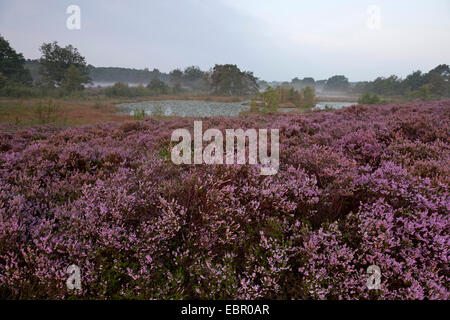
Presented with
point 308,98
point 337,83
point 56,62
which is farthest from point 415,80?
point 56,62

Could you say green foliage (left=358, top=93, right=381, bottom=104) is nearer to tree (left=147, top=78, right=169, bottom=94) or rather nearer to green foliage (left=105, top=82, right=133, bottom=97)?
green foliage (left=105, top=82, right=133, bottom=97)

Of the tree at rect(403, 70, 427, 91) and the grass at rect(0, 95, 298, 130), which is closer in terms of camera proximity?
the grass at rect(0, 95, 298, 130)

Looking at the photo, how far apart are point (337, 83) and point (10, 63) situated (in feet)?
634

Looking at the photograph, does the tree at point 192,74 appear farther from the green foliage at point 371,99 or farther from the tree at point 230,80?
the green foliage at point 371,99

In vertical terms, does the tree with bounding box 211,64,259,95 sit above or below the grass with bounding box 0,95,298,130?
above

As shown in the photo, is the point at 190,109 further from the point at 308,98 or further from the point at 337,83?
the point at 337,83

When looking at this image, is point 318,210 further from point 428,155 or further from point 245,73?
point 245,73

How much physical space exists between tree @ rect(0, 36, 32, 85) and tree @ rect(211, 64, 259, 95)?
57.4 m

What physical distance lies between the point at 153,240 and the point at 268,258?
1.27m

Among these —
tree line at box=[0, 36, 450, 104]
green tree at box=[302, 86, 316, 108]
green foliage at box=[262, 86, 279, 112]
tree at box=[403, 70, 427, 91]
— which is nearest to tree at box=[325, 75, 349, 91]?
tree line at box=[0, 36, 450, 104]

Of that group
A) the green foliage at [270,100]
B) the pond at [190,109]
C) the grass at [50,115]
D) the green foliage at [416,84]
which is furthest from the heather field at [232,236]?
the green foliage at [416,84]

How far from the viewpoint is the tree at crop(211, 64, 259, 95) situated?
8194cm

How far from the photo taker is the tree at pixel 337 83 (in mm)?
168125

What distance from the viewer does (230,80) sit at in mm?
82875
